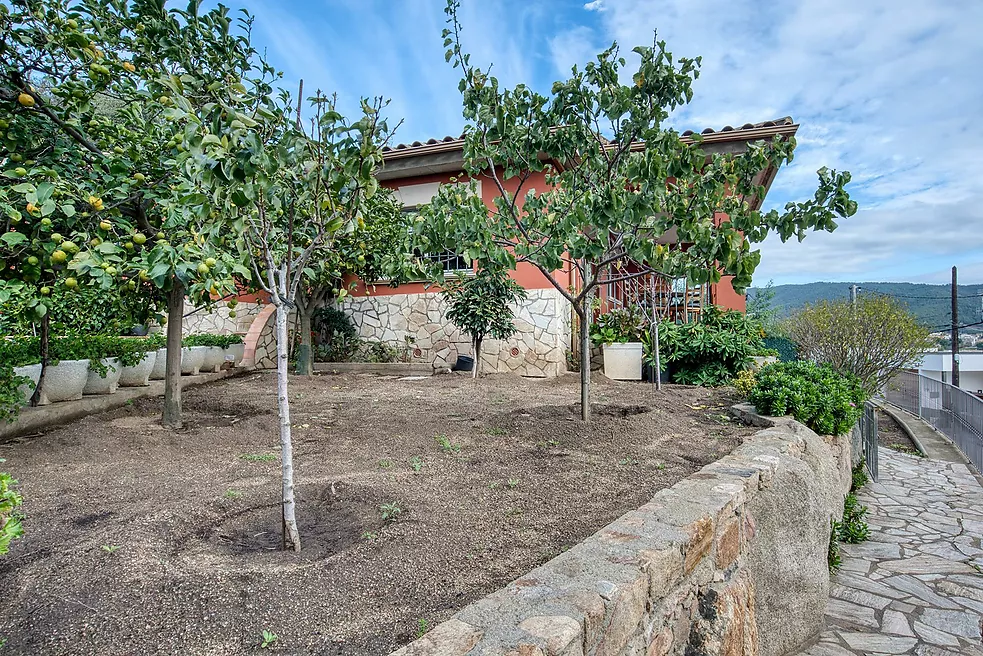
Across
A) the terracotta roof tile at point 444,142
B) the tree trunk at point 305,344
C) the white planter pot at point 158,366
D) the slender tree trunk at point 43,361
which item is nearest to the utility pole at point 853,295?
the terracotta roof tile at point 444,142

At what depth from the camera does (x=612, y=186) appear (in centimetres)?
329

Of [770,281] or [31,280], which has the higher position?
[770,281]

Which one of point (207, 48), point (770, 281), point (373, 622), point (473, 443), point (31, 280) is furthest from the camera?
point (770, 281)

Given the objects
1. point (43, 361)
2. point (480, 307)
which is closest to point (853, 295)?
point (480, 307)

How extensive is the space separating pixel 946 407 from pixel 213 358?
42.5 feet

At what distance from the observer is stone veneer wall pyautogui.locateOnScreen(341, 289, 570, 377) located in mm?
8328

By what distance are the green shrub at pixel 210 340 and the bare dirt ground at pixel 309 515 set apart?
2583 millimetres

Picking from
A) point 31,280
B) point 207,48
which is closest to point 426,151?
point 207,48

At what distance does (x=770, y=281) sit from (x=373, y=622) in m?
21.7

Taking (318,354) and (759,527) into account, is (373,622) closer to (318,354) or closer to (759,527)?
(759,527)

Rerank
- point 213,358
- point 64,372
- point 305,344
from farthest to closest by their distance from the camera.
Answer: point 305,344, point 213,358, point 64,372

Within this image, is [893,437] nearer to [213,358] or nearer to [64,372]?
[213,358]

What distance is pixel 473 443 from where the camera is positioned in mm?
3629

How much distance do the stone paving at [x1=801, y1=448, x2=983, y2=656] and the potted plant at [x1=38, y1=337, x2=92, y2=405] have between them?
588 cm
